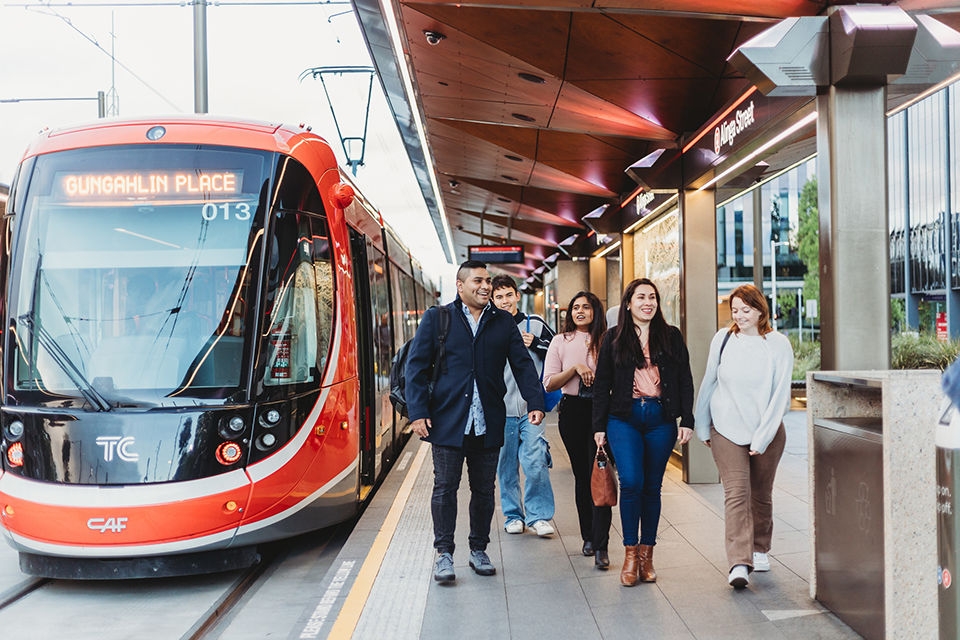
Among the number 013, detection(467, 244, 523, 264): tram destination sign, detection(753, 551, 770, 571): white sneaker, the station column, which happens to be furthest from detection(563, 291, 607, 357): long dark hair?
detection(467, 244, 523, 264): tram destination sign

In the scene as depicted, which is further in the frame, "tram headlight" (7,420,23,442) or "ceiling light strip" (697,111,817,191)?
"ceiling light strip" (697,111,817,191)

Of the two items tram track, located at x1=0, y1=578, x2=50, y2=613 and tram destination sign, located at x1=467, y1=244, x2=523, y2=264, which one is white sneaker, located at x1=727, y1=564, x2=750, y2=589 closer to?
tram track, located at x1=0, y1=578, x2=50, y2=613

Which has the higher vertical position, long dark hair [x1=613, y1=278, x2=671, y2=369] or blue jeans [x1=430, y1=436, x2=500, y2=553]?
long dark hair [x1=613, y1=278, x2=671, y2=369]

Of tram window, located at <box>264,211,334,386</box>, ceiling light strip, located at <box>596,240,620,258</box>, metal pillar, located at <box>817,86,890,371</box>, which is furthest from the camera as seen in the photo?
ceiling light strip, located at <box>596,240,620,258</box>

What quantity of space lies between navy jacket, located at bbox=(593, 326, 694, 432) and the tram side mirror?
8.57 ft

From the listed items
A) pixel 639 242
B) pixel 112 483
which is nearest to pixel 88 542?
pixel 112 483

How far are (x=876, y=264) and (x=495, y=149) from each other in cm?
1039

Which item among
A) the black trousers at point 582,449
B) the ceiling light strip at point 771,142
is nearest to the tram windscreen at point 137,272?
the black trousers at point 582,449

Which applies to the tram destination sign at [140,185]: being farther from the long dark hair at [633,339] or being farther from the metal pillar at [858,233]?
the metal pillar at [858,233]

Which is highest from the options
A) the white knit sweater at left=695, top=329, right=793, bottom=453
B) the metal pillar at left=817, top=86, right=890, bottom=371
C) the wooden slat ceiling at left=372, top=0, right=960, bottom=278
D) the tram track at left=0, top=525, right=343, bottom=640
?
the wooden slat ceiling at left=372, top=0, right=960, bottom=278

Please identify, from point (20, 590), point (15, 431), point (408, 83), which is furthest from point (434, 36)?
point (20, 590)

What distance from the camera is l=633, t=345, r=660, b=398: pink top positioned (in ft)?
18.7

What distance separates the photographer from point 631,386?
570 cm

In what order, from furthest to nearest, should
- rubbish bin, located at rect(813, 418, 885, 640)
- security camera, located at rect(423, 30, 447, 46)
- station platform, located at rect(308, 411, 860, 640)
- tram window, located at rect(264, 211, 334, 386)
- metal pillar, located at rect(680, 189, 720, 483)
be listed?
1. metal pillar, located at rect(680, 189, 720, 483)
2. security camera, located at rect(423, 30, 447, 46)
3. tram window, located at rect(264, 211, 334, 386)
4. station platform, located at rect(308, 411, 860, 640)
5. rubbish bin, located at rect(813, 418, 885, 640)
